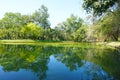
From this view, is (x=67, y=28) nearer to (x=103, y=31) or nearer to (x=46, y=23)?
(x=46, y=23)

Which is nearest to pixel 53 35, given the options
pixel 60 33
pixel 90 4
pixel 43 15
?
pixel 60 33

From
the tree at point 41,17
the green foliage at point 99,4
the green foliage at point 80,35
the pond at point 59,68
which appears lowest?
the pond at point 59,68

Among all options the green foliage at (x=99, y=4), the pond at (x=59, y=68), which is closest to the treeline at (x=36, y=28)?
the pond at (x=59, y=68)

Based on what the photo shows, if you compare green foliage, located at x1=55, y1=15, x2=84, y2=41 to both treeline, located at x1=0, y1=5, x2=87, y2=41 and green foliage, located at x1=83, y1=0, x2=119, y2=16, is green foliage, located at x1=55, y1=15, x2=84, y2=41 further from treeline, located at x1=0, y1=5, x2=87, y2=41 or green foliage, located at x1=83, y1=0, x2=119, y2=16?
green foliage, located at x1=83, y1=0, x2=119, y2=16

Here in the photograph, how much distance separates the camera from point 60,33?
81.4 m

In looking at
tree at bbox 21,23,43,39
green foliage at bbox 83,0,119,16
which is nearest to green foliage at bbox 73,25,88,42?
tree at bbox 21,23,43,39

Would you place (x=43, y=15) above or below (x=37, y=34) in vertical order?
above

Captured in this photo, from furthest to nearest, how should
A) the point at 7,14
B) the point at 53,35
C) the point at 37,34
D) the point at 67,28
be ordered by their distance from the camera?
1. the point at 67,28
2. the point at 53,35
3. the point at 7,14
4. the point at 37,34

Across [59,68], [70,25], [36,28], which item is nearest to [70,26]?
[70,25]

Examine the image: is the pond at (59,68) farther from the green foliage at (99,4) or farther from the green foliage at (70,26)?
the green foliage at (70,26)

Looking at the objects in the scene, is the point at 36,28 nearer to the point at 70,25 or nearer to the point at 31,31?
the point at 31,31

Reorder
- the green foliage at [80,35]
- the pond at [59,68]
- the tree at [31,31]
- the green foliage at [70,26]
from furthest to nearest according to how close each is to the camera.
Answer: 1. the green foliage at [70,26]
2. the green foliage at [80,35]
3. the tree at [31,31]
4. the pond at [59,68]

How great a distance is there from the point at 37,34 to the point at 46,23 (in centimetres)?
1176

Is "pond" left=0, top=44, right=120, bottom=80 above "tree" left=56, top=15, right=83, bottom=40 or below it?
below
